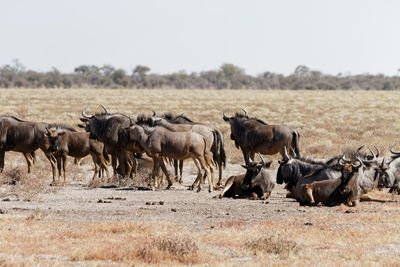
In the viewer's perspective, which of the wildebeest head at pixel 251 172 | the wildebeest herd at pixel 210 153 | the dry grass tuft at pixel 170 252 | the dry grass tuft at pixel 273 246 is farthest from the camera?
the wildebeest head at pixel 251 172

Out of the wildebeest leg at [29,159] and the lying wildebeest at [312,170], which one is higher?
the lying wildebeest at [312,170]

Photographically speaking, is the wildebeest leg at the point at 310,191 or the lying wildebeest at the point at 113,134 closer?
the wildebeest leg at the point at 310,191

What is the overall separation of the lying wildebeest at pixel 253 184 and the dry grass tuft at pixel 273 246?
613 cm

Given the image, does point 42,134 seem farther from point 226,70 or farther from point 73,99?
point 226,70

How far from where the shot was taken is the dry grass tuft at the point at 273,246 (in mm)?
8711

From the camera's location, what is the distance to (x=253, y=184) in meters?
15.2

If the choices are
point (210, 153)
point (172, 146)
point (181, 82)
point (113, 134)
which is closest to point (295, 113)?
point (113, 134)

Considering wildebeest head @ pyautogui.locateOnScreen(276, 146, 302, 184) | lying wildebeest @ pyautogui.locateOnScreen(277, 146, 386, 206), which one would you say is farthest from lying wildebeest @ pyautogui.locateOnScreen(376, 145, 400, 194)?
wildebeest head @ pyautogui.locateOnScreen(276, 146, 302, 184)

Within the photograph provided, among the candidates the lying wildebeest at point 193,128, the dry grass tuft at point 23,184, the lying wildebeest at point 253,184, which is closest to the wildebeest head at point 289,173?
the lying wildebeest at point 253,184

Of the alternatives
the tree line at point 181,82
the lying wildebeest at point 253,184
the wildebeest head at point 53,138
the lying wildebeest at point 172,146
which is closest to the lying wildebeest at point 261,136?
the lying wildebeest at point 172,146

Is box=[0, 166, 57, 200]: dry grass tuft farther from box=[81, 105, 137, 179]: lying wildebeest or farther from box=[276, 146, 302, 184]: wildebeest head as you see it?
box=[276, 146, 302, 184]: wildebeest head

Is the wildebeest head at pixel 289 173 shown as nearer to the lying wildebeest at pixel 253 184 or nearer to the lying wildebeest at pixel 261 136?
the lying wildebeest at pixel 253 184

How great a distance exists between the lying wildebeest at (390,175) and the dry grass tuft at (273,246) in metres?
7.36

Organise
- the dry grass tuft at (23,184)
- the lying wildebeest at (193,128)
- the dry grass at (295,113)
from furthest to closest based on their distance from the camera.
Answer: the dry grass at (295,113)
the lying wildebeest at (193,128)
the dry grass tuft at (23,184)
